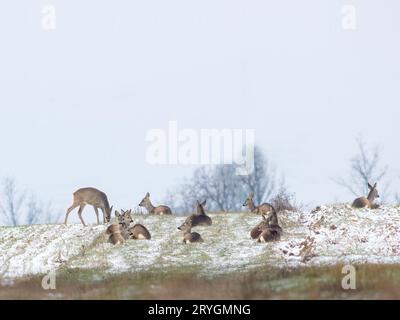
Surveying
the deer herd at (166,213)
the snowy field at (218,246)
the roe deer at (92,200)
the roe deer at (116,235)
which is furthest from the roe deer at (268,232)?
the roe deer at (92,200)

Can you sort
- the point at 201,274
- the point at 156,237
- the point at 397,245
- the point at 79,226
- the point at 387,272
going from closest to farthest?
the point at 387,272
the point at 201,274
the point at 397,245
the point at 156,237
the point at 79,226

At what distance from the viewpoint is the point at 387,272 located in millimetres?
18891

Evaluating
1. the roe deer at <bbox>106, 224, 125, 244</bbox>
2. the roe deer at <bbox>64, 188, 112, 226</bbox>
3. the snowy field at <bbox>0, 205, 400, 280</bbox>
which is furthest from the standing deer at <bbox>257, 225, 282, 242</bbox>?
the roe deer at <bbox>64, 188, 112, 226</bbox>

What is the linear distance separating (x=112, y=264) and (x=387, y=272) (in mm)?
7745

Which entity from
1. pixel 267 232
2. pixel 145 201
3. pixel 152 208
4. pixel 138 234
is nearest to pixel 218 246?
pixel 267 232

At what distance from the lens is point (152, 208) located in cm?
3603

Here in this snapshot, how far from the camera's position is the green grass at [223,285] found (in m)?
16.8

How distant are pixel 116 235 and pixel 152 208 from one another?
9.22 metres

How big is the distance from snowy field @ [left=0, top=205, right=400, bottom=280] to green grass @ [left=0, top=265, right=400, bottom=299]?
3.85 feet

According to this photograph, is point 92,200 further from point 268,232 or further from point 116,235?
point 268,232

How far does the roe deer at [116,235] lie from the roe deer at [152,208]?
6.95m

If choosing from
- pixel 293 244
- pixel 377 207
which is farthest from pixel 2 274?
pixel 377 207
